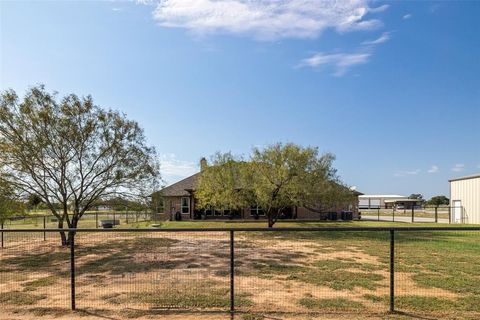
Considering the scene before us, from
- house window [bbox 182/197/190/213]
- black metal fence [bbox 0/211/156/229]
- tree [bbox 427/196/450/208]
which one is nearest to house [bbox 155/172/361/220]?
house window [bbox 182/197/190/213]

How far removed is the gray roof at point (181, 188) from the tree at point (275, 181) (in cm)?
1007

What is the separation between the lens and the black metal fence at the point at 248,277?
7020 mm

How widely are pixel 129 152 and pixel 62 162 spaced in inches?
125

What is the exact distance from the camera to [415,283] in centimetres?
921

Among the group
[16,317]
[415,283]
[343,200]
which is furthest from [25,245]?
[343,200]

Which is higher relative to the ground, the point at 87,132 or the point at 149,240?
the point at 87,132

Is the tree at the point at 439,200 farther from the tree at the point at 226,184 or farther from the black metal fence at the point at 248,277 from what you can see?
the black metal fence at the point at 248,277

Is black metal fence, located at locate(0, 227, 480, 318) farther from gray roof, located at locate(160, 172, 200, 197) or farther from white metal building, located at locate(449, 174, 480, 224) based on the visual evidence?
gray roof, located at locate(160, 172, 200, 197)

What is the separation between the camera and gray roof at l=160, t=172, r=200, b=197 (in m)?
39.2

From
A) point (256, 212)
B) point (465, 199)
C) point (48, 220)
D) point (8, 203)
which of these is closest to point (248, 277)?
point (8, 203)

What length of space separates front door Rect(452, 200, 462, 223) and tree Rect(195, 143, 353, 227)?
13.9 metres

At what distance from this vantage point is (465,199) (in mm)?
35219

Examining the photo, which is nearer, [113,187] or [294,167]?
[113,187]

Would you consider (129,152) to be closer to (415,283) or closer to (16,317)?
(16,317)
